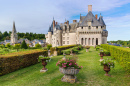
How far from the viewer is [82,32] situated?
1945 inches

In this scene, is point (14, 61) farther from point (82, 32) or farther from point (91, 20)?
point (91, 20)

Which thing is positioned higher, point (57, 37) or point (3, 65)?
point (57, 37)

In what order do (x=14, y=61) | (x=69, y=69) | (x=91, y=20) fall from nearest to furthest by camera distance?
(x=69, y=69) → (x=14, y=61) → (x=91, y=20)

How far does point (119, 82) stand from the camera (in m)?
7.05

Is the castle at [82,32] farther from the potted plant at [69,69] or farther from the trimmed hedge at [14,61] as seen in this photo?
the potted plant at [69,69]

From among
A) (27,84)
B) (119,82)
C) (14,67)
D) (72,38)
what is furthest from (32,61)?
(72,38)

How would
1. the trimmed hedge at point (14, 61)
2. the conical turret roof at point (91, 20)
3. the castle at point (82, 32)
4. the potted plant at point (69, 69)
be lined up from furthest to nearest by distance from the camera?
1. the castle at point (82, 32)
2. the conical turret roof at point (91, 20)
3. the trimmed hedge at point (14, 61)
4. the potted plant at point (69, 69)

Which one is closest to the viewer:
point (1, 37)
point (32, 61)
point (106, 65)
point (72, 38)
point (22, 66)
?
point (106, 65)

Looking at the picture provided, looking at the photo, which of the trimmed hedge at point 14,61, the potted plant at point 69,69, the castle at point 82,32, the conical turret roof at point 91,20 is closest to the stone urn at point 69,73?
the potted plant at point 69,69

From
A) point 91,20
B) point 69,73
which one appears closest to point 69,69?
point 69,73

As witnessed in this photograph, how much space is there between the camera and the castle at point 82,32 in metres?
48.0

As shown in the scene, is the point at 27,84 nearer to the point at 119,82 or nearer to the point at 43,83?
the point at 43,83

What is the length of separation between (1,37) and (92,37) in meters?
124

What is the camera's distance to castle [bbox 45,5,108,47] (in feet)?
157
